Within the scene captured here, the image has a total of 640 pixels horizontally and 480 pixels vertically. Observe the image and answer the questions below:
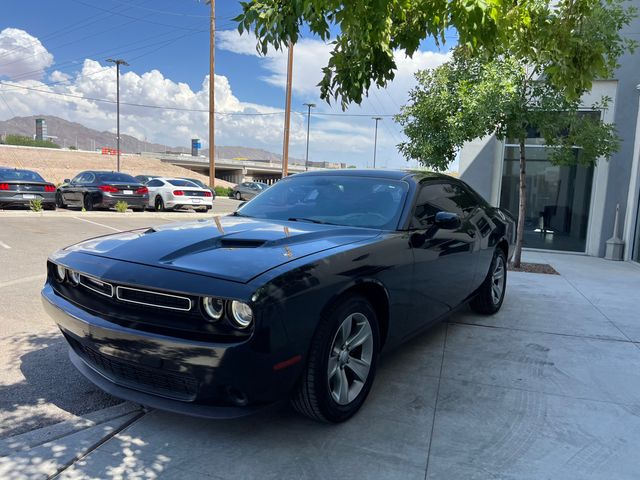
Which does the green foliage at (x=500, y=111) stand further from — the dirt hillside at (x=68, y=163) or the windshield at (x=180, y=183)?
the dirt hillside at (x=68, y=163)

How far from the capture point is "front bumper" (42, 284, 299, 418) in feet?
7.66

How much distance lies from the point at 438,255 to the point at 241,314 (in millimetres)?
2040

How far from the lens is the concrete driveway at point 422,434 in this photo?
250 cm

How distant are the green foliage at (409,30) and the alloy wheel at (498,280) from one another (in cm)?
224

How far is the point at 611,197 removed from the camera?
435 inches

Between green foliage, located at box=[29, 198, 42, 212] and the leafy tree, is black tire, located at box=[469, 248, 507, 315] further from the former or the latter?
green foliage, located at box=[29, 198, 42, 212]

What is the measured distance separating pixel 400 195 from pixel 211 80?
30.0m

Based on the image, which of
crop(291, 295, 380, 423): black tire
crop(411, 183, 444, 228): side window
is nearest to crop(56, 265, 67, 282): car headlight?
crop(291, 295, 380, 423): black tire

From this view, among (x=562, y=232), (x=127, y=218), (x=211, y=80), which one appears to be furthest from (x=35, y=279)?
(x=211, y=80)

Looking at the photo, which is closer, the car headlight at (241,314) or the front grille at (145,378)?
the car headlight at (241,314)

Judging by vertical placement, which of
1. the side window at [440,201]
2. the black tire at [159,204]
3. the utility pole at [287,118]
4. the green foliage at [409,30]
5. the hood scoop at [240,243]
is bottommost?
the black tire at [159,204]

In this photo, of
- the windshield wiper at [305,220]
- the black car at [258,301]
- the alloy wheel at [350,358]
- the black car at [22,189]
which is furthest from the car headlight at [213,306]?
the black car at [22,189]

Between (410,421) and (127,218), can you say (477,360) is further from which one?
(127,218)

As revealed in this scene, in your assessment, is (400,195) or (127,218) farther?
(127,218)
